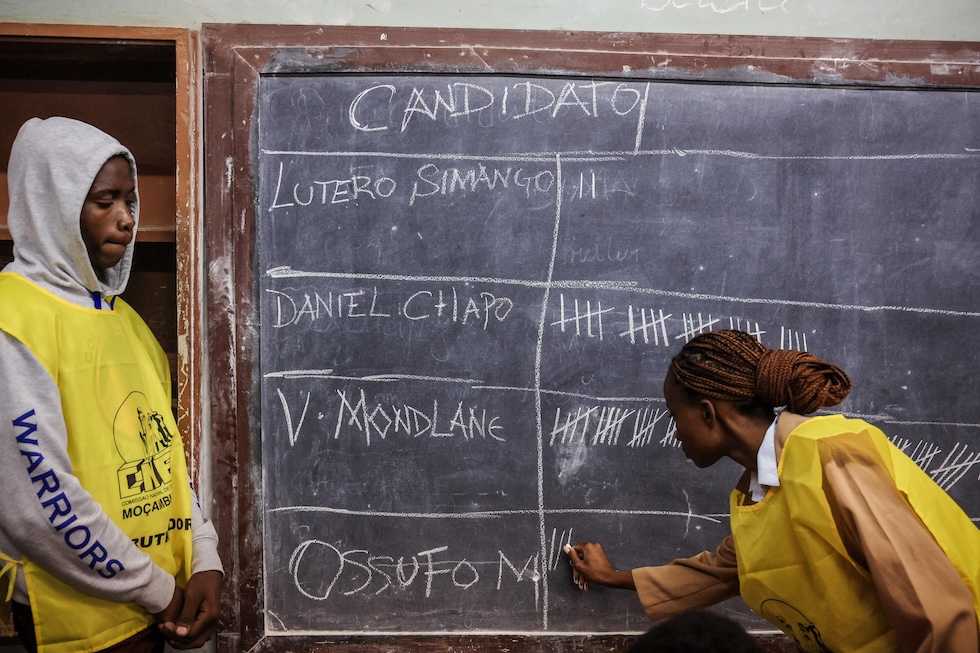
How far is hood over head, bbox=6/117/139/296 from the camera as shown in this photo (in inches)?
Result: 59.9

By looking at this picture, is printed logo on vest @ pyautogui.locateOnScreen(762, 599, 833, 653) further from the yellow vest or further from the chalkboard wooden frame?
the yellow vest

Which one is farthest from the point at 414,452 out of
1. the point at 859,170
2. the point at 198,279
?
the point at 859,170

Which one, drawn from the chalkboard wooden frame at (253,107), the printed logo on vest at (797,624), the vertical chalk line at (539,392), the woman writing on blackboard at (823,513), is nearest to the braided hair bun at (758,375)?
the woman writing on blackboard at (823,513)

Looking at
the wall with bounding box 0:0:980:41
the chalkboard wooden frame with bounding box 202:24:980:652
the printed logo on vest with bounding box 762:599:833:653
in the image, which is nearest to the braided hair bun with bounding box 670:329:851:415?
the printed logo on vest with bounding box 762:599:833:653

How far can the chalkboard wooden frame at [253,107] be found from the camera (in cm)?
199

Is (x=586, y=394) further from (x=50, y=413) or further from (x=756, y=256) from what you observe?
(x=50, y=413)

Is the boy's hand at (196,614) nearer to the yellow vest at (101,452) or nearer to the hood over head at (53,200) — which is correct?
the yellow vest at (101,452)

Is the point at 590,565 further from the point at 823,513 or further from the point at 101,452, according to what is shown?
the point at 101,452

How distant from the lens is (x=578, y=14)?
207cm

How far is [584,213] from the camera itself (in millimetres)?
2057

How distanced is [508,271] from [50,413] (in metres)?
1.10

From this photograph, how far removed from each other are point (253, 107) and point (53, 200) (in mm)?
624

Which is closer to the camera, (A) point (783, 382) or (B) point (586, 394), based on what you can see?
(A) point (783, 382)

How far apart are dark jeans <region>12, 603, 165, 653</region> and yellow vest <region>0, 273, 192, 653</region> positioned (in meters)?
0.03
